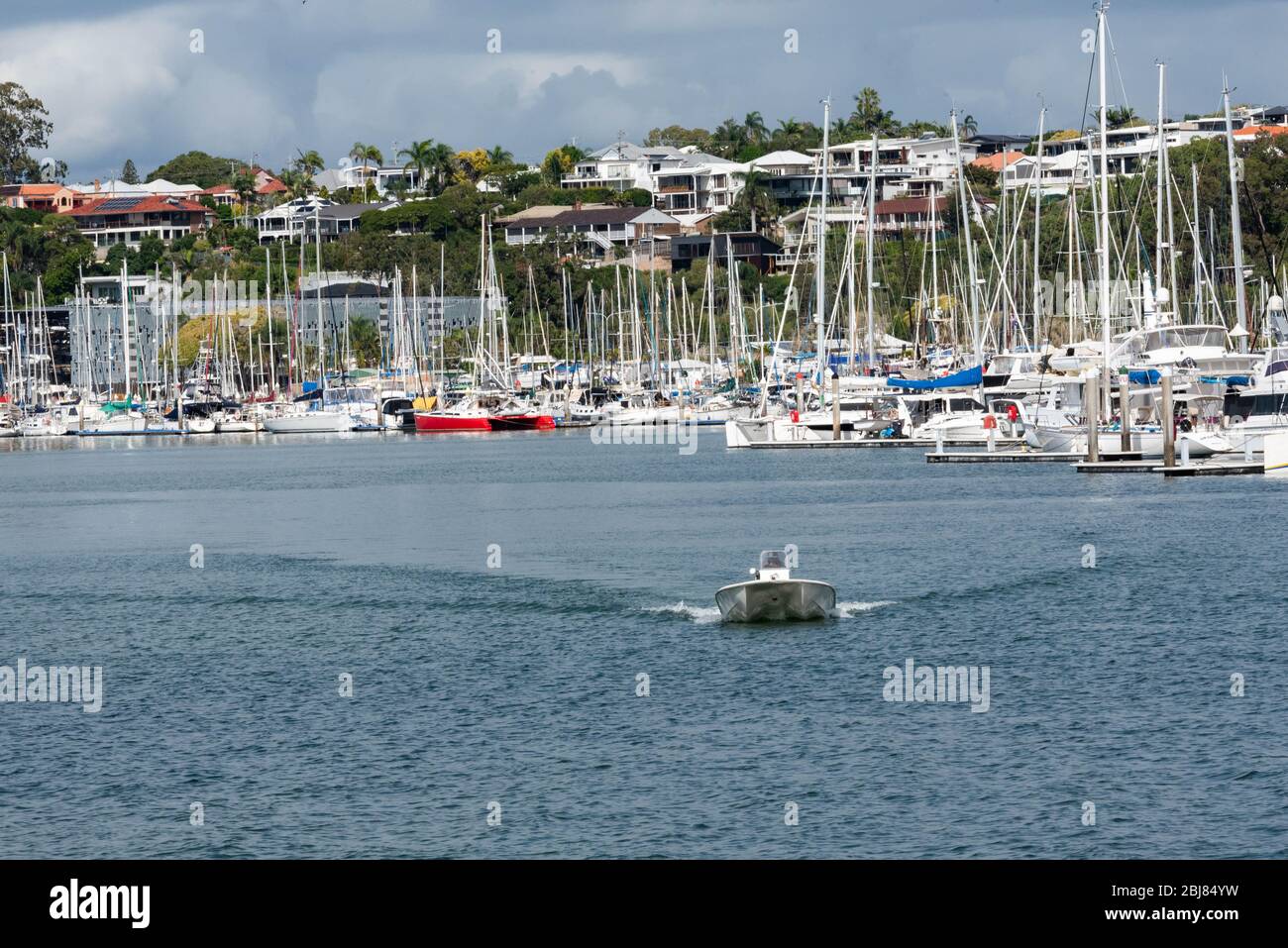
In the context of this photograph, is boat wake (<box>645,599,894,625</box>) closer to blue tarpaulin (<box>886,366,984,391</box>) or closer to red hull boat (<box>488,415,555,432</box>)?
blue tarpaulin (<box>886,366,984,391</box>)

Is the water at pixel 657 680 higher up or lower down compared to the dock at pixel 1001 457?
lower down

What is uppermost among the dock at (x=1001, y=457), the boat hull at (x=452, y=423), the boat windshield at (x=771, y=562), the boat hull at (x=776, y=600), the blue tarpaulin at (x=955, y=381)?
the blue tarpaulin at (x=955, y=381)

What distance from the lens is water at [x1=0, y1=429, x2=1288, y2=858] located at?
25625mm

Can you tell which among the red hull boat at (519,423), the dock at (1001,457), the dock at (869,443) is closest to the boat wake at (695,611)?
the dock at (1001,457)

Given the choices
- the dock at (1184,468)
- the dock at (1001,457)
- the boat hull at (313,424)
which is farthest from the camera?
the boat hull at (313,424)

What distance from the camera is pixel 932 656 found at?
37438 mm

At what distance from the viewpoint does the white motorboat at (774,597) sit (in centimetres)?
4062

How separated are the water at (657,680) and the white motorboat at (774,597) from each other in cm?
76

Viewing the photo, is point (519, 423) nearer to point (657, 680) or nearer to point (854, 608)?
point (854, 608)

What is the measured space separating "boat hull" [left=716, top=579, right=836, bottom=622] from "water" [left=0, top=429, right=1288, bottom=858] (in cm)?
74

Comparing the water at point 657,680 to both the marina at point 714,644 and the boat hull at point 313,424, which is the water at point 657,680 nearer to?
the marina at point 714,644

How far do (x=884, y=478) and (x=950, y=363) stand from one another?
34.5 m

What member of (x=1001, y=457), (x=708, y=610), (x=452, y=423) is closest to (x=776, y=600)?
(x=708, y=610)

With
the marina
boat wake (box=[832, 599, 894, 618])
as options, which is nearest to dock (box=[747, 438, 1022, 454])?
the marina
